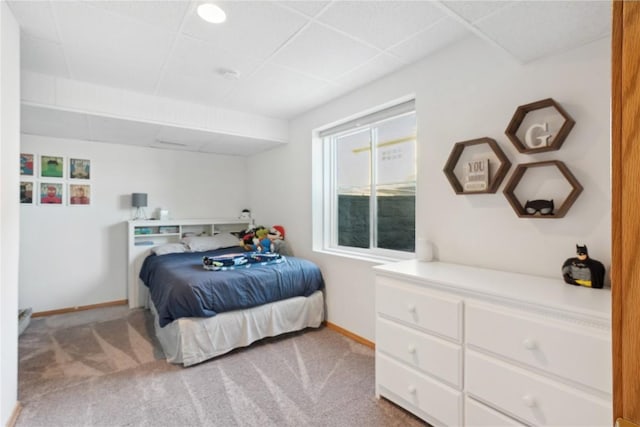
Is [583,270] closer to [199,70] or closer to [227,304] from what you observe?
[227,304]

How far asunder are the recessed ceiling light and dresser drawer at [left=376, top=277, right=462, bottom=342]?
6.11ft

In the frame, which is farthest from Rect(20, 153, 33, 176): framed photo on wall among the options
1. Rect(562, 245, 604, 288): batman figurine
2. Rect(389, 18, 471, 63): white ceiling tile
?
Rect(562, 245, 604, 288): batman figurine

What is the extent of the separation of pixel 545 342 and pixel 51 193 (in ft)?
15.6

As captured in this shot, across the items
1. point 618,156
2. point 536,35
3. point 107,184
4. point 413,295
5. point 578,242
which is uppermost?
point 536,35

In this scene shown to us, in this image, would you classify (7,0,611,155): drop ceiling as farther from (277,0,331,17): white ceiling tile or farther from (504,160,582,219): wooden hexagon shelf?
(504,160,582,219): wooden hexagon shelf

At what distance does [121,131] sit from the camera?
3.28 m

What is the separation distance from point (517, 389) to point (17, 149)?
9.62ft

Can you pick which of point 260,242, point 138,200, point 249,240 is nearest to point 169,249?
point 138,200

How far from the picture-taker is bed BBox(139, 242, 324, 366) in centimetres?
235

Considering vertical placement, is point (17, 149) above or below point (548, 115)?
below

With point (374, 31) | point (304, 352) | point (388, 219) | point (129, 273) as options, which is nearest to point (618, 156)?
point (374, 31)

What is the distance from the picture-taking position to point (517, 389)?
1.32 meters

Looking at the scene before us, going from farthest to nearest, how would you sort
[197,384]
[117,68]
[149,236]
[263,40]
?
[149,236], [117,68], [197,384], [263,40]

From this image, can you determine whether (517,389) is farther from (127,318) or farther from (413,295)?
(127,318)
